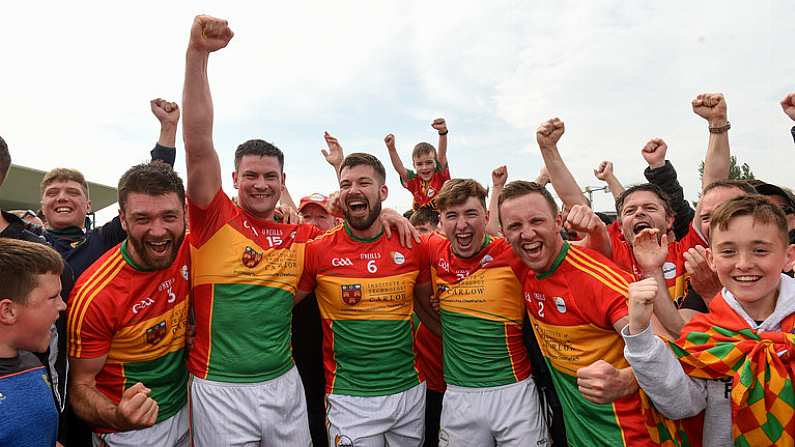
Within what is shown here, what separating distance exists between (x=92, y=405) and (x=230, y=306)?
2.87 feet

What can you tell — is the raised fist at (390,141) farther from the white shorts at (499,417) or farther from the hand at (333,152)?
the white shorts at (499,417)

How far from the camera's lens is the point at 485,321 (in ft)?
10.6

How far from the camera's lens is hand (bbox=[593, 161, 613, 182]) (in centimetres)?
511

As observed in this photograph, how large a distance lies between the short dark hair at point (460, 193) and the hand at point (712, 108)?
6.48 feet

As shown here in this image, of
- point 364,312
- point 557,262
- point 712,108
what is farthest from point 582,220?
point 712,108

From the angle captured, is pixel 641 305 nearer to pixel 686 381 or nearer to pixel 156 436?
pixel 686 381

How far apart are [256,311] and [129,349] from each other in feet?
2.40

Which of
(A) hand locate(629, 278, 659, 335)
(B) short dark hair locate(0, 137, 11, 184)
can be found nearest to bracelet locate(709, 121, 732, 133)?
(A) hand locate(629, 278, 659, 335)

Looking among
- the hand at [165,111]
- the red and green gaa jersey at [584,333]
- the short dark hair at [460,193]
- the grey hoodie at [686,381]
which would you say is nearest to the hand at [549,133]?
the short dark hair at [460,193]

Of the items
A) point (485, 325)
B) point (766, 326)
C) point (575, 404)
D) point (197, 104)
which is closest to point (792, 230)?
point (766, 326)

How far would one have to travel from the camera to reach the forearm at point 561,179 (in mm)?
3674

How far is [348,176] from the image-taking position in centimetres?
368

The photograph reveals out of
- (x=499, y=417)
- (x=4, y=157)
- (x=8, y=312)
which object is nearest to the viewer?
(x=8, y=312)

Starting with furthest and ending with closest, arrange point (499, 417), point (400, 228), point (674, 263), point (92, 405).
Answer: point (400, 228) < point (674, 263) < point (499, 417) < point (92, 405)
